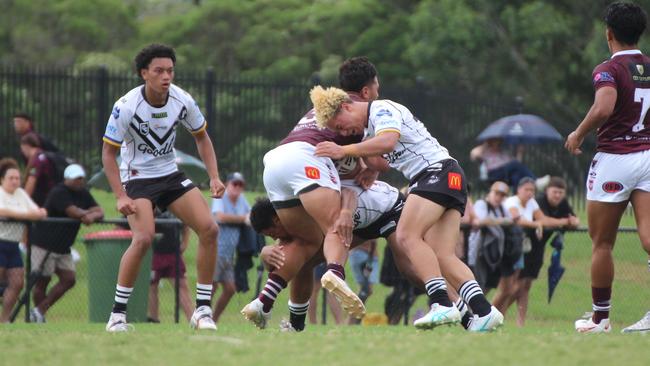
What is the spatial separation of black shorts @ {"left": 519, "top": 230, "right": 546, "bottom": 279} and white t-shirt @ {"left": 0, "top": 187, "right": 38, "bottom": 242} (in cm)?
600

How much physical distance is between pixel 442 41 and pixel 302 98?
478 inches

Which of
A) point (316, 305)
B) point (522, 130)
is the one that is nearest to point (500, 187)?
point (316, 305)

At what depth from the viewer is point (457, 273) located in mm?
9867

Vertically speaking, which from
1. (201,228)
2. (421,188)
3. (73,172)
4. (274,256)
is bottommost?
(73,172)

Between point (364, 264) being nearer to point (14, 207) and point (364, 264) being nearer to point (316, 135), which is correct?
point (14, 207)

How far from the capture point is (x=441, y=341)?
27.1 feet

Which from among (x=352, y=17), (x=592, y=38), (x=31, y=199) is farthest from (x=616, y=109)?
(x=352, y=17)

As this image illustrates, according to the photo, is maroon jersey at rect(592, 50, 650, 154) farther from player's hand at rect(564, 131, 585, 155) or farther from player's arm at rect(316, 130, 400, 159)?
player's arm at rect(316, 130, 400, 159)

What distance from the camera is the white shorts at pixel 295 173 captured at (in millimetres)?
10117

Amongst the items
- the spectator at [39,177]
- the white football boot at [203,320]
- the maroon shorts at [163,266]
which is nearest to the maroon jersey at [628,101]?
the white football boot at [203,320]

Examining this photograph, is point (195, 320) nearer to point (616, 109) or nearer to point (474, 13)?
point (616, 109)

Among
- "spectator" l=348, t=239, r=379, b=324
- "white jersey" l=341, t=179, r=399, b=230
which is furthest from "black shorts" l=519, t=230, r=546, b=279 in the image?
"white jersey" l=341, t=179, r=399, b=230

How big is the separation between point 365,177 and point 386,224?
1.44 ft

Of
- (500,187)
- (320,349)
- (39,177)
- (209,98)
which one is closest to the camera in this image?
(320,349)
